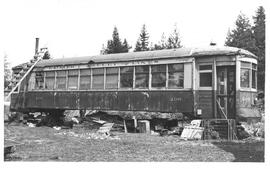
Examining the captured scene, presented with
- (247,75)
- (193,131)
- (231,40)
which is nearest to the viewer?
(193,131)

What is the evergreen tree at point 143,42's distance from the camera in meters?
42.2

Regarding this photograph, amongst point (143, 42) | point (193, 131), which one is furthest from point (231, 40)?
point (143, 42)

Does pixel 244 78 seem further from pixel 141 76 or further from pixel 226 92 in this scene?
pixel 141 76

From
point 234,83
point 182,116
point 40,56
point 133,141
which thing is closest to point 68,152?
point 133,141

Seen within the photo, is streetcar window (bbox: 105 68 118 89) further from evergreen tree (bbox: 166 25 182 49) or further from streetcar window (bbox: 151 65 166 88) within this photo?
evergreen tree (bbox: 166 25 182 49)

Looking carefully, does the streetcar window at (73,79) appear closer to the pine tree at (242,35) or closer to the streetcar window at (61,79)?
the streetcar window at (61,79)

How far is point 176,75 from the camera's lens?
12711mm

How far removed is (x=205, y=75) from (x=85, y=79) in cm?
571

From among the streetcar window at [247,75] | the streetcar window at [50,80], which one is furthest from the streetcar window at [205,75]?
the streetcar window at [50,80]

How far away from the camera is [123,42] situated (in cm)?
3944

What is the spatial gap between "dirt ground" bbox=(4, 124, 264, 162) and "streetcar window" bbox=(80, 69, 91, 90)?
13.3ft

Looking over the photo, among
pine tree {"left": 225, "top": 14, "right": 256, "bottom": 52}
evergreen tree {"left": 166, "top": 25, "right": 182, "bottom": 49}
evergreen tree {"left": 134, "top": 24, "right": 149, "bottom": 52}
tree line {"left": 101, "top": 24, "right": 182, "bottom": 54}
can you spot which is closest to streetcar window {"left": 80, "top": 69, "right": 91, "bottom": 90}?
pine tree {"left": 225, "top": 14, "right": 256, "bottom": 52}

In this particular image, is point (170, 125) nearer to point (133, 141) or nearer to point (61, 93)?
point (133, 141)

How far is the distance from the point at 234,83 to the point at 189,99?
166 cm
